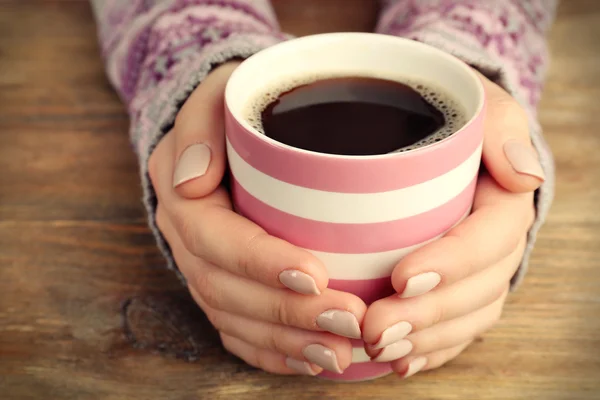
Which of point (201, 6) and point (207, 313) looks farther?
point (201, 6)

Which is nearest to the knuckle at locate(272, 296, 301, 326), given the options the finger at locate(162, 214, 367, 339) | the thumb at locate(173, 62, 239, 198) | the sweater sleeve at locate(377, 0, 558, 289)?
the finger at locate(162, 214, 367, 339)

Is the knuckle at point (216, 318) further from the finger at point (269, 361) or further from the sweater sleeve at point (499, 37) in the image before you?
the sweater sleeve at point (499, 37)

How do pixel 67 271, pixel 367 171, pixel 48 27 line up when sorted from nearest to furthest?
pixel 367 171 < pixel 67 271 < pixel 48 27

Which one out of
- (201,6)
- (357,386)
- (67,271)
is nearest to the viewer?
(357,386)

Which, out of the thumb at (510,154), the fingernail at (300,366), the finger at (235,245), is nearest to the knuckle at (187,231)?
the finger at (235,245)

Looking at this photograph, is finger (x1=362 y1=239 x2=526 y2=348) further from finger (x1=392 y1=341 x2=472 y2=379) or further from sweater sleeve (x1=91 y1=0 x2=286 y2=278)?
sweater sleeve (x1=91 y1=0 x2=286 y2=278)

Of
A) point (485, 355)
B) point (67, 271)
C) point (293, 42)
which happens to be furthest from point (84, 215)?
point (485, 355)

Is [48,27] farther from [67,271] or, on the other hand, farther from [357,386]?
[357,386]
